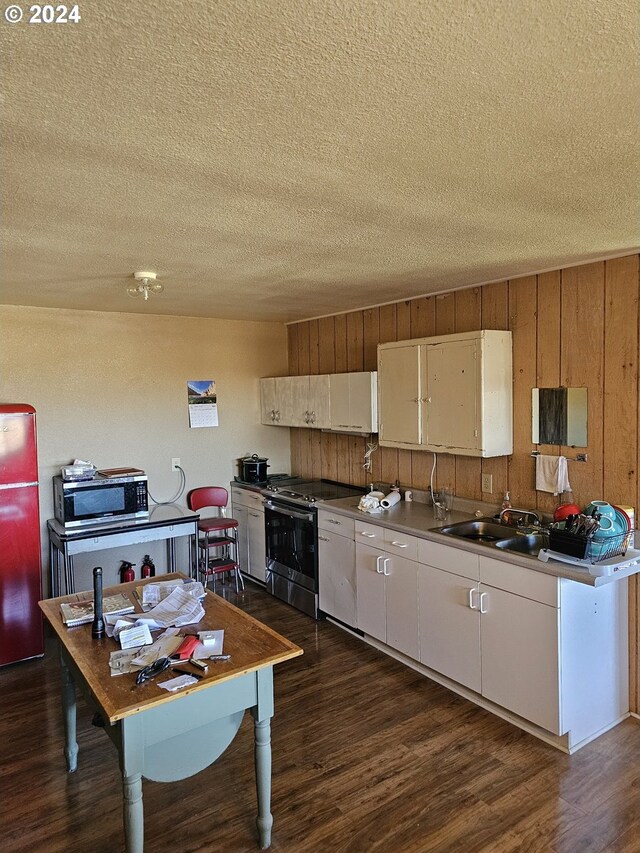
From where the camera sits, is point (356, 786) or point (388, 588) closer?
point (356, 786)

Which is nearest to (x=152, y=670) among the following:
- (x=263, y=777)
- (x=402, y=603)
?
(x=263, y=777)

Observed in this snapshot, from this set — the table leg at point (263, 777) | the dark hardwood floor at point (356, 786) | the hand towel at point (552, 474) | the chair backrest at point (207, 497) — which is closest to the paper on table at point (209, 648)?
the table leg at point (263, 777)

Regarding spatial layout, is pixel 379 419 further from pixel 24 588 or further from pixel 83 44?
pixel 83 44

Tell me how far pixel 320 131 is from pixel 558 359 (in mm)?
2304

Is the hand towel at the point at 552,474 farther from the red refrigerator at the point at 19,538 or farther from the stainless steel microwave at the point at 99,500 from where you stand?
the red refrigerator at the point at 19,538

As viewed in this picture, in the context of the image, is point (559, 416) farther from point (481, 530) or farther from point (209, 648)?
point (209, 648)

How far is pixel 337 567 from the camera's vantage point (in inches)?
163

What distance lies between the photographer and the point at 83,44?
3.62ft

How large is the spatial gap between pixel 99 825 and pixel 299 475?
3.64 meters

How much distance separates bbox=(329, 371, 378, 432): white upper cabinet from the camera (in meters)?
4.30

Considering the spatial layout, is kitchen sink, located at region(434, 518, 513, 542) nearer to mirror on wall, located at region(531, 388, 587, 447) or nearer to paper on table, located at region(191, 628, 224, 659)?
mirror on wall, located at region(531, 388, 587, 447)

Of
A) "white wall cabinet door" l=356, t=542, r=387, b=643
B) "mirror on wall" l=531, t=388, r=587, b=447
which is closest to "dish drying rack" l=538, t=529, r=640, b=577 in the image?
"mirror on wall" l=531, t=388, r=587, b=447

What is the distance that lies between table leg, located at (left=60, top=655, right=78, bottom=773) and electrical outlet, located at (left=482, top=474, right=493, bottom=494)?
2652 millimetres

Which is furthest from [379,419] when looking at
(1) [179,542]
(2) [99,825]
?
(2) [99,825]
